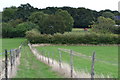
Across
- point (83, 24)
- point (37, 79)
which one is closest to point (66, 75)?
point (37, 79)

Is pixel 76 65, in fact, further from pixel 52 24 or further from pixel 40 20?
pixel 40 20

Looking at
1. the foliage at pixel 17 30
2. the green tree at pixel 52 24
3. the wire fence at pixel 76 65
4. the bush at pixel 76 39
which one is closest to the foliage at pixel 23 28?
the foliage at pixel 17 30

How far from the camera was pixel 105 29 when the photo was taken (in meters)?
83.5

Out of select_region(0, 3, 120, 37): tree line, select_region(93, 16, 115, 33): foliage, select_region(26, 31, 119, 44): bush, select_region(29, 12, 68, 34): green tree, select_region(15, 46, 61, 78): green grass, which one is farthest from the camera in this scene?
select_region(93, 16, 115, 33): foliage

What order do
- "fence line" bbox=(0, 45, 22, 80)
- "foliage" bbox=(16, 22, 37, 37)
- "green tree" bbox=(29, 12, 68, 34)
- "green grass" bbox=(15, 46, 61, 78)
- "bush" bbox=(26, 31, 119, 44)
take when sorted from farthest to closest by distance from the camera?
"foliage" bbox=(16, 22, 37, 37) → "green tree" bbox=(29, 12, 68, 34) → "bush" bbox=(26, 31, 119, 44) → "green grass" bbox=(15, 46, 61, 78) → "fence line" bbox=(0, 45, 22, 80)

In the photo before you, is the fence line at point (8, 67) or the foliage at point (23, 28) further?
the foliage at point (23, 28)

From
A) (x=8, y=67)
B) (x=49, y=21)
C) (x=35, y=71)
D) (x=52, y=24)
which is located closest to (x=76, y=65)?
(x=35, y=71)

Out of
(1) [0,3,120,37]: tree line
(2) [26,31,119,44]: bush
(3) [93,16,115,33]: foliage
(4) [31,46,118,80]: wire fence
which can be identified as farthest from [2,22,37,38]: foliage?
(4) [31,46,118,80]: wire fence

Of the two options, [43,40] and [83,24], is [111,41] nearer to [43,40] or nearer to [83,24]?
[43,40]

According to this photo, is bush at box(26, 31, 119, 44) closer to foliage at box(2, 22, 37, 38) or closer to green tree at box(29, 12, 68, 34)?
green tree at box(29, 12, 68, 34)

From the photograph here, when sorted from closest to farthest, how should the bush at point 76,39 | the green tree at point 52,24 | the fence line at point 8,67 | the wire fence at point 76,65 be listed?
1. the wire fence at point 76,65
2. the fence line at point 8,67
3. the bush at point 76,39
4. the green tree at point 52,24

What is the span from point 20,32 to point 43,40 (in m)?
33.1

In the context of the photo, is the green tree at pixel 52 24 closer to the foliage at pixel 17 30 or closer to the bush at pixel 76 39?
the foliage at pixel 17 30

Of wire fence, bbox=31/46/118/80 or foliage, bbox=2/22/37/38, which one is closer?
wire fence, bbox=31/46/118/80
